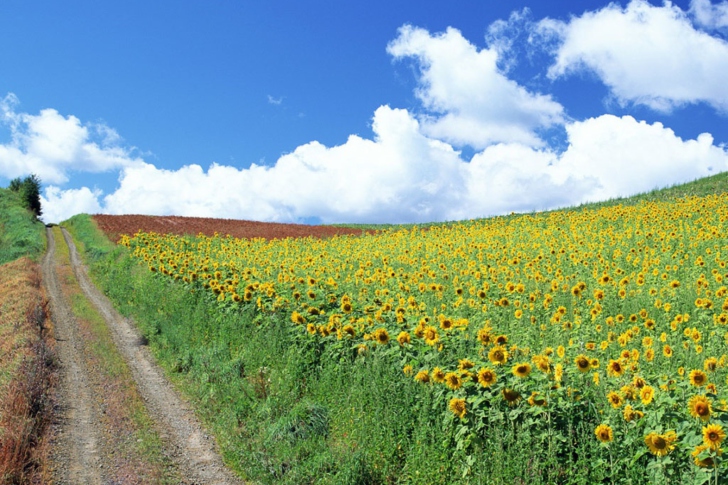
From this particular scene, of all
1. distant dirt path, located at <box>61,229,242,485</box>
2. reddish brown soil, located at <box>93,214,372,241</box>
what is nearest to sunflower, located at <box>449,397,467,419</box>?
distant dirt path, located at <box>61,229,242,485</box>

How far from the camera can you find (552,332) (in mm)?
8891

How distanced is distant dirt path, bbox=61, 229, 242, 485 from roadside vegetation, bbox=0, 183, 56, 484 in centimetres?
174

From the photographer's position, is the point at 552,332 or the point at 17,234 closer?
the point at 552,332

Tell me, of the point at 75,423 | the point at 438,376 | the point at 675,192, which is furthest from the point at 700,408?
the point at 675,192

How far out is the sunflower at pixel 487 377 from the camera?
5.60 meters

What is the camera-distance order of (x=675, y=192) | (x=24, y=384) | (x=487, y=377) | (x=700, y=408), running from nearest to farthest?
(x=700, y=408) → (x=487, y=377) → (x=24, y=384) → (x=675, y=192)

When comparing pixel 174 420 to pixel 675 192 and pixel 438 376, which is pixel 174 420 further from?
pixel 675 192

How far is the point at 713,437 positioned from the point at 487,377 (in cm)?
200

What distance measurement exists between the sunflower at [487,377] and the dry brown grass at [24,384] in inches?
248

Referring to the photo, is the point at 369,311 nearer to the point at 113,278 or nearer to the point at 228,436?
the point at 228,436

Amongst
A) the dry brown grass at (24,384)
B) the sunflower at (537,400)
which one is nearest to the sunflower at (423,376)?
the sunflower at (537,400)

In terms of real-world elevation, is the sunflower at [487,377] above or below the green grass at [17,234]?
below

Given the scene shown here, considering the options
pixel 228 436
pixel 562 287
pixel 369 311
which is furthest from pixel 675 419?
pixel 562 287

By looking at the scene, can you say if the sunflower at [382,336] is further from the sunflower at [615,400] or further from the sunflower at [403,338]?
the sunflower at [615,400]
